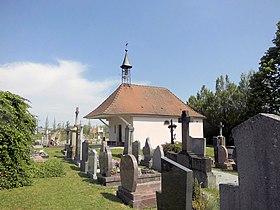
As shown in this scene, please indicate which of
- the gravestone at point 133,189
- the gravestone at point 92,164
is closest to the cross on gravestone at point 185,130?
the gravestone at point 133,189

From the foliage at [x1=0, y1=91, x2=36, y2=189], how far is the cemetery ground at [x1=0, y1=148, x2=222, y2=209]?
1.38 ft

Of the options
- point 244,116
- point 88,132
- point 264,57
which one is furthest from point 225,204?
point 88,132

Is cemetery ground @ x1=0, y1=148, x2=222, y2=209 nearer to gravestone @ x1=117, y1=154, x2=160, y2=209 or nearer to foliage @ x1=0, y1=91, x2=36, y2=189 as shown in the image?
gravestone @ x1=117, y1=154, x2=160, y2=209

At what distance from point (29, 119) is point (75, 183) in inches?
113

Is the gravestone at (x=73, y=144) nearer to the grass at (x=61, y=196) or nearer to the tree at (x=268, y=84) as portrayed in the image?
the grass at (x=61, y=196)

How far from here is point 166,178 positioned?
3547 mm

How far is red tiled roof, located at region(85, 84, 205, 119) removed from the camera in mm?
22406

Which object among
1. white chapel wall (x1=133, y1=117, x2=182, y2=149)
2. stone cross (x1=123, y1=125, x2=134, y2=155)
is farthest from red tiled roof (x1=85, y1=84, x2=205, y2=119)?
stone cross (x1=123, y1=125, x2=134, y2=155)

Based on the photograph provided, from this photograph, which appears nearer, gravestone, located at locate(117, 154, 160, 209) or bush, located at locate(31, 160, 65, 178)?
gravestone, located at locate(117, 154, 160, 209)

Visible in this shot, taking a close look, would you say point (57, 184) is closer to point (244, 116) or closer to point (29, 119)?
point (29, 119)

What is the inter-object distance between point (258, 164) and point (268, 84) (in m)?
25.6

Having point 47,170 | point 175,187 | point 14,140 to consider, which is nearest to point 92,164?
point 47,170

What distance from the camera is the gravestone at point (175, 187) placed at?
123 inches

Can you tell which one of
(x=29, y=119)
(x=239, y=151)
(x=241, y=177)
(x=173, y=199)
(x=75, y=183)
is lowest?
(x=75, y=183)
